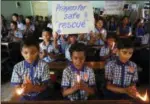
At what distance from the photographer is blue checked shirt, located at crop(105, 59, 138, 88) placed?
2.39 m

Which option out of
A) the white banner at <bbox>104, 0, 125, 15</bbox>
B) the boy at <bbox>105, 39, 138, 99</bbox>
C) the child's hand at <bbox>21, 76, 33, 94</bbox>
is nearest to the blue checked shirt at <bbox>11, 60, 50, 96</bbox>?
the child's hand at <bbox>21, 76, 33, 94</bbox>

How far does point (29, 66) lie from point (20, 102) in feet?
1.61

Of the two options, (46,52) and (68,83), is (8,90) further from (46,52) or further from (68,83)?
(68,83)

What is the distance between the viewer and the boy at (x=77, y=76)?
87.3 inches

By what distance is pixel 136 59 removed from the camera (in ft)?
16.0

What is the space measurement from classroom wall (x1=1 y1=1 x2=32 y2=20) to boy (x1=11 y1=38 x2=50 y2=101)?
724cm

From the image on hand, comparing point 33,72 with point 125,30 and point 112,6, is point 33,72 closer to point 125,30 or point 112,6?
point 112,6

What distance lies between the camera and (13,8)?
957 centimetres

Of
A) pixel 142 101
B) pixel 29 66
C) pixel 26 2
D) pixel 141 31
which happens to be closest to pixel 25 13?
pixel 26 2

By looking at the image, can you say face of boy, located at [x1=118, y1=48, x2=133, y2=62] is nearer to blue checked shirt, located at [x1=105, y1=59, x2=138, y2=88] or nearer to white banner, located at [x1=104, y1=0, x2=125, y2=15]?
blue checked shirt, located at [x1=105, y1=59, x2=138, y2=88]

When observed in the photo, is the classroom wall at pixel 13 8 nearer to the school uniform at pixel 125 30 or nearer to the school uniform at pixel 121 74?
the school uniform at pixel 125 30

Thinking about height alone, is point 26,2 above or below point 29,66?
above

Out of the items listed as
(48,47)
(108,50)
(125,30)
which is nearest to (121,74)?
(108,50)

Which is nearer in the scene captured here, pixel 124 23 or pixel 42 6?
pixel 124 23
